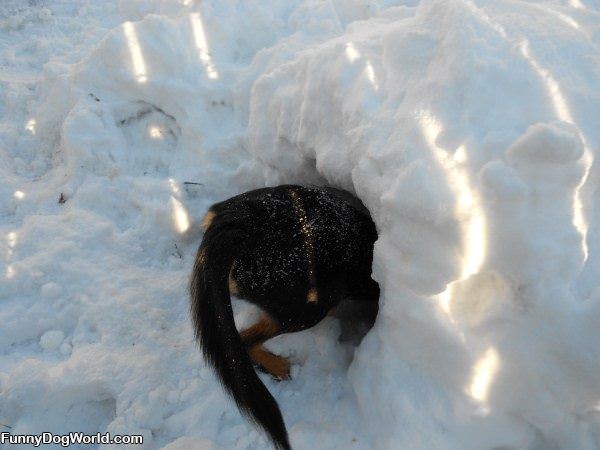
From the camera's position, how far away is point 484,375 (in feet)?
4.43

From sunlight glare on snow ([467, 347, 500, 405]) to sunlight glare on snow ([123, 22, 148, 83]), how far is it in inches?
98.1

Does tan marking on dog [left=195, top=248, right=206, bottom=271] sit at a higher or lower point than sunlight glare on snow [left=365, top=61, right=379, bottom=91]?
lower

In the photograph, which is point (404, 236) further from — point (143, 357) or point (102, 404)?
point (102, 404)

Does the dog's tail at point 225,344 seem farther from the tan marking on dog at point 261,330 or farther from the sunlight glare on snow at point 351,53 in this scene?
the sunlight glare on snow at point 351,53

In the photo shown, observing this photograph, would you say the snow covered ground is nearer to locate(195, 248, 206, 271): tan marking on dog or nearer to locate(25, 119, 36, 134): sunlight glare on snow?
locate(25, 119, 36, 134): sunlight glare on snow

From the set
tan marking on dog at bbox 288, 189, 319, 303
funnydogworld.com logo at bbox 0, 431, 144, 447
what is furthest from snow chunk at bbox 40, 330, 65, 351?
tan marking on dog at bbox 288, 189, 319, 303

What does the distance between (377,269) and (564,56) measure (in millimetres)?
1009

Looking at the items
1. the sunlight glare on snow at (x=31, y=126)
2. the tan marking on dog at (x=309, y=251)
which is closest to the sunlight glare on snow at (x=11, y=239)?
the sunlight glare on snow at (x=31, y=126)

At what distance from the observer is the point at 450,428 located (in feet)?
4.52

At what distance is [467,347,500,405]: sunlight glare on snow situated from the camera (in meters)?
1.34

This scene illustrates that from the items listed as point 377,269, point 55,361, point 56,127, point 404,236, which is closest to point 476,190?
point 404,236

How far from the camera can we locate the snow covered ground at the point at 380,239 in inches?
49.8

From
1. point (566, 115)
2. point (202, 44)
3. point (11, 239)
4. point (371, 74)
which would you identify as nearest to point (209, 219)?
point (371, 74)

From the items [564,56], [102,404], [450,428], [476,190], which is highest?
[564,56]
